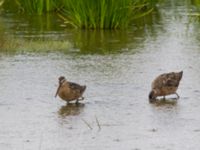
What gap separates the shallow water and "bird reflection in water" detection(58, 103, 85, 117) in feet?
0.04

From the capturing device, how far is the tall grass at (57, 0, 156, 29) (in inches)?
585

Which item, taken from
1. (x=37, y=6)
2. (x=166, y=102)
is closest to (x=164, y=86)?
(x=166, y=102)

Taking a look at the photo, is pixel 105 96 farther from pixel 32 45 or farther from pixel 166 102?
pixel 32 45

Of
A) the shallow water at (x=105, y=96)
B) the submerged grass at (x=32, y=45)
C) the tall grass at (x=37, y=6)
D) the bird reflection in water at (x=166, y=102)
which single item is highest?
the tall grass at (x=37, y=6)

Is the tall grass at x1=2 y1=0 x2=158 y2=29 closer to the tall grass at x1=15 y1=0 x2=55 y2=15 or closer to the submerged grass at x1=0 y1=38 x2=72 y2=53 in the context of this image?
the submerged grass at x1=0 y1=38 x2=72 y2=53

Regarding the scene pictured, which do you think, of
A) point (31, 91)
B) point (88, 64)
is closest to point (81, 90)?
point (31, 91)

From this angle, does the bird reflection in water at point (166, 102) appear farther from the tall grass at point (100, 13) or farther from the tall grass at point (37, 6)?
the tall grass at point (37, 6)

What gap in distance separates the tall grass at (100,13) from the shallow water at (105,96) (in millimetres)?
235

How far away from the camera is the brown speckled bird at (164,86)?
32.0 feet

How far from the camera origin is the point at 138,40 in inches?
563

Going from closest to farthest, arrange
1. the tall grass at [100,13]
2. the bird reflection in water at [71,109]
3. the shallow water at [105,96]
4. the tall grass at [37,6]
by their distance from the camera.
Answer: the shallow water at [105,96], the bird reflection in water at [71,109], the tall grass at [100,13], the tall grass at [37,6]

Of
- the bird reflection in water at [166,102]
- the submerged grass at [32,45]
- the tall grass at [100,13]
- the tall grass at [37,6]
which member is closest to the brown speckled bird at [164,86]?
the bird reflection in water at [166,102]

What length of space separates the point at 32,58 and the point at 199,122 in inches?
177

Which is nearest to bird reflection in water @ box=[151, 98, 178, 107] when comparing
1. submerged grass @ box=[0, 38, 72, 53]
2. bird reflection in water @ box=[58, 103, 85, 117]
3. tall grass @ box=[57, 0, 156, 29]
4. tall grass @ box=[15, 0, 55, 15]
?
bird reflection in water @ box=[58, 103, 85, 117]
